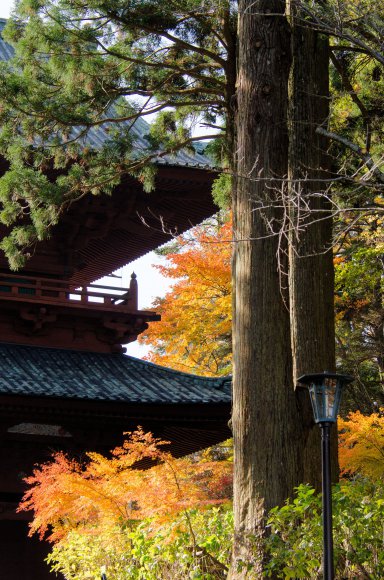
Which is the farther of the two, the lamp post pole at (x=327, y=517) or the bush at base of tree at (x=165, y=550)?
the bush at base of tree at (x=165, y=550)

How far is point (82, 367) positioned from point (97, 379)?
1.44 feet

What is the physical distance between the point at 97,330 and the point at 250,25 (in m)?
6.19

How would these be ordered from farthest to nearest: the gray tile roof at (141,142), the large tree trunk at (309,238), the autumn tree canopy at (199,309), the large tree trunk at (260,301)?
the autumn tree canopy at (199,309) < the gray tile roof at (141,142) < the large tree trunk at (309,238) < the large tree trunk at (260,301)

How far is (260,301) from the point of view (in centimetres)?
934

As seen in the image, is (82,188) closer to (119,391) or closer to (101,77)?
(101,77)

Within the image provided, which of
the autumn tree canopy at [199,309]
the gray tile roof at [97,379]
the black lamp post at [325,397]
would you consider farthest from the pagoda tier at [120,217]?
the black lamp post at [325,397]

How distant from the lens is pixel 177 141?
12.6 metres

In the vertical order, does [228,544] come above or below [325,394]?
below

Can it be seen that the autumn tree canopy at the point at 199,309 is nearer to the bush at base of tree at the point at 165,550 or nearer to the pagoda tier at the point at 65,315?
the pagoda tier at the point at 65,315

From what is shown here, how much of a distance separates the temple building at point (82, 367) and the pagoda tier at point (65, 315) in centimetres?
1

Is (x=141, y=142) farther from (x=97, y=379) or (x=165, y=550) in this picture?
(x=165, y=550)

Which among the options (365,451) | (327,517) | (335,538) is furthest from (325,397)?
(365,451)

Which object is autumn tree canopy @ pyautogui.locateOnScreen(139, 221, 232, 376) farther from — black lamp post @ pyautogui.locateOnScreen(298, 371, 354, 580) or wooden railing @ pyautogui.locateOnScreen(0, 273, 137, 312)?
black lamp post @ pyautogui.locateOnScreen(298, 371, 354, 580)

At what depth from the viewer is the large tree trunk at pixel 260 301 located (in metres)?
8.73
